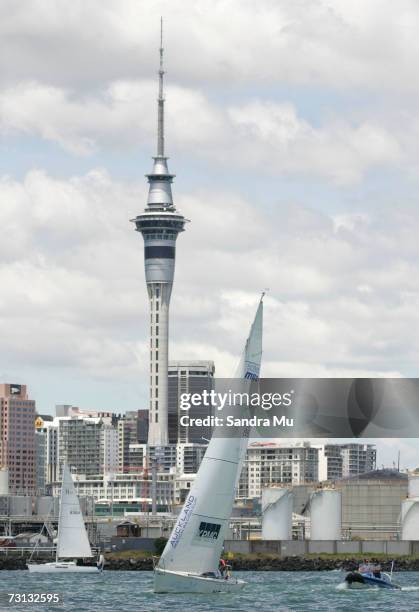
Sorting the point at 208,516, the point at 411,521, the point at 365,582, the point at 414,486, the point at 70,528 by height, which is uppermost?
the point at 208,516

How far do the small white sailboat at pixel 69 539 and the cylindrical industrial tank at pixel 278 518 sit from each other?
39.6 m

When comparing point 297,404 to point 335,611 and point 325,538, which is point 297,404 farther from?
point 335,611

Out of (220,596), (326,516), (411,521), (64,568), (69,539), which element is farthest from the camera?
(326,516)

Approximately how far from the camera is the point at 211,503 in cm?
8156

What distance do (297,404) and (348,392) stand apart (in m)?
5.46

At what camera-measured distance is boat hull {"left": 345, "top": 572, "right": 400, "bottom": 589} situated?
3996 inches

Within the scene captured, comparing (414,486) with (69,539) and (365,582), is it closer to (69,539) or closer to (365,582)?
(69,539)

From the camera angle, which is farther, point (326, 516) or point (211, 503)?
point (326, 516)

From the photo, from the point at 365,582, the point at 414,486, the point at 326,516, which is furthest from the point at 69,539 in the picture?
the point at 414,486

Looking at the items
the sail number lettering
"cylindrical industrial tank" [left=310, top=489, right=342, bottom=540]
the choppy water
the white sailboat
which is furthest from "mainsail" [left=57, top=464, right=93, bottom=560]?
the sail number lettering

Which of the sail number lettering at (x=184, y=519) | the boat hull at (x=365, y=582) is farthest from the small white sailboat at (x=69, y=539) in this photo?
the sail number lettering at (x=184, y=519)

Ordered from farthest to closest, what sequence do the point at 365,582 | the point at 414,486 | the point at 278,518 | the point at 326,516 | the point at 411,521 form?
the point at 414,486 → the point at 326,516 → the point at 278,518 → the point at 411,521 → the point at 365,582

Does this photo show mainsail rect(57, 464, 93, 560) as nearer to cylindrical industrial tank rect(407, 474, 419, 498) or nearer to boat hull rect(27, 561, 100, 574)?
boat hull rect(27, 561, 100, 574)

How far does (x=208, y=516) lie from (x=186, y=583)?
375 centimetres
